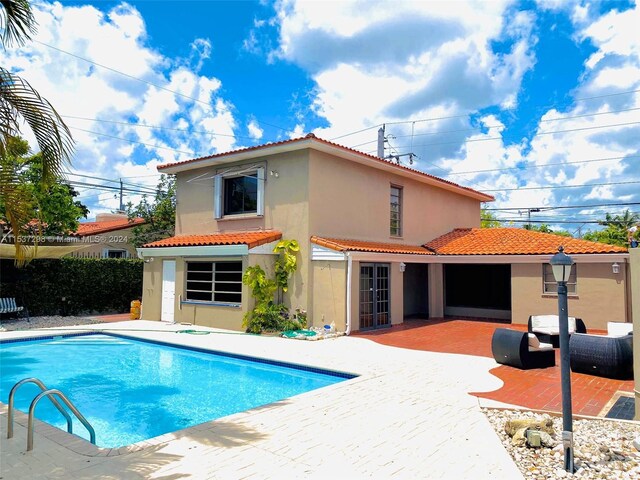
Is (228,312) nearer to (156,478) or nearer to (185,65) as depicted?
(185,65)

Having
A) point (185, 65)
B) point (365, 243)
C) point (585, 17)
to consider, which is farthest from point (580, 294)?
point (185, 65)

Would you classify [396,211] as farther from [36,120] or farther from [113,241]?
[113,241]

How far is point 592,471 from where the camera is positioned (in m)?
5.47

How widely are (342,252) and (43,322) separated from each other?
46.1 ft

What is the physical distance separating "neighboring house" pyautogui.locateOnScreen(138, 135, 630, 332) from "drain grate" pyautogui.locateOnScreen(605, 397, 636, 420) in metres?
9.45

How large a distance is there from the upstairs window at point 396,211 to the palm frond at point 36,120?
16.7 metres

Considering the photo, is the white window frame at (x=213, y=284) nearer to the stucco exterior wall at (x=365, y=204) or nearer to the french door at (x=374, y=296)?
the stucco exterior wall at (x=365, y=204)

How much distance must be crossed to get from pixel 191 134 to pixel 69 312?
48.9 feet

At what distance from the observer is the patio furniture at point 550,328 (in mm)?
14055

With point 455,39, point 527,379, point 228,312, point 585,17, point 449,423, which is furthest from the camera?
point 228,312

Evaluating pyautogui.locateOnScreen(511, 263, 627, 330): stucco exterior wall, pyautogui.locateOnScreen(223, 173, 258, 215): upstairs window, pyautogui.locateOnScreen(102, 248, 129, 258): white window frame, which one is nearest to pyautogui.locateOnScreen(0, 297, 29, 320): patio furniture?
pyautogui.locateOnScreen(223, 173, 258, 215): upstairs window

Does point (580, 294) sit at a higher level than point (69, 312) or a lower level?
higher

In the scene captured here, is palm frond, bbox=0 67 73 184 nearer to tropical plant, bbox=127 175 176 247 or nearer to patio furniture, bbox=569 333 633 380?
patio furniture, bbox=569 333 633 380

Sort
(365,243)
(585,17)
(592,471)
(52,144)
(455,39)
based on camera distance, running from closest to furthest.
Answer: (592,471) < (52,144) < (455,39) < (585,17) < (365,243)
